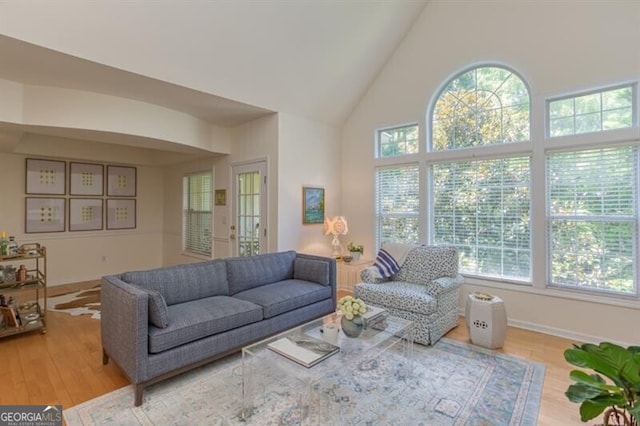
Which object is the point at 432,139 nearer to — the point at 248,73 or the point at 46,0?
the point at 248,73

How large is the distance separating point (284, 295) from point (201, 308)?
31.8 inches

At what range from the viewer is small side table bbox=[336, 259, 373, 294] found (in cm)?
477

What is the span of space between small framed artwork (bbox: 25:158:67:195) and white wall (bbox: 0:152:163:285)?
9 centimetres

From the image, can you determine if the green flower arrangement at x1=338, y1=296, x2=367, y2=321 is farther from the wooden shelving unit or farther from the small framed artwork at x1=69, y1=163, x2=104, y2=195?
the small framed artwork at x1=69, y1=163, x2=104, y2=195

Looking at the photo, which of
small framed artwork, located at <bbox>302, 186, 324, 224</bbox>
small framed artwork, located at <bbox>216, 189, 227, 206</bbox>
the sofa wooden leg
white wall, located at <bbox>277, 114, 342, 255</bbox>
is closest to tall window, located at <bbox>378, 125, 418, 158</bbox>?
white wall, located at <bbox>277, 114, 342, 255</bbox>

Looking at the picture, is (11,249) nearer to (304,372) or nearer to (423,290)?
(304,372)

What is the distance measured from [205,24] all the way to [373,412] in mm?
3606

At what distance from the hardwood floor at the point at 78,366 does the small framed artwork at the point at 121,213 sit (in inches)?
116

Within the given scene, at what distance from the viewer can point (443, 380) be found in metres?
2.49

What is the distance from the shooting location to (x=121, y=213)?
6414 mm

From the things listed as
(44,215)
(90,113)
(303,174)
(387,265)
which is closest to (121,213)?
(44,215)

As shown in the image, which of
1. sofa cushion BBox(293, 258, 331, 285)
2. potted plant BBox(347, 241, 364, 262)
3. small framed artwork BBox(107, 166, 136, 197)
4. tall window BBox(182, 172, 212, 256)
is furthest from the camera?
small framed artwork BBox(107, 166, 136, 197)

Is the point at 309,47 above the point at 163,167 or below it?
above

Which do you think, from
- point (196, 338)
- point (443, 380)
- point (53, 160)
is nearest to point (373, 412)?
point (443, 380)
